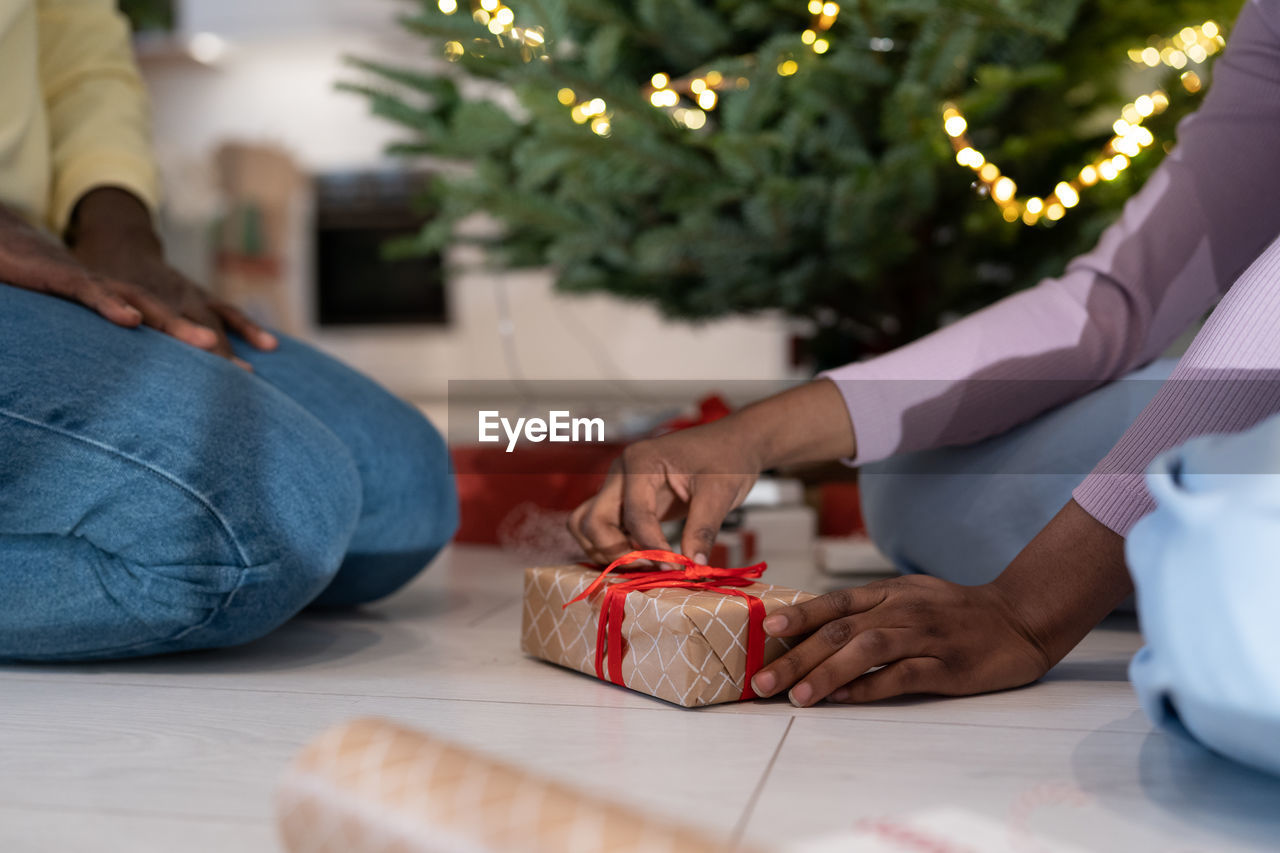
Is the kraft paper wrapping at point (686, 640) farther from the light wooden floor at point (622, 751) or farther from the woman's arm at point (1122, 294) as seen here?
the woman's arm at point (1122, 294)

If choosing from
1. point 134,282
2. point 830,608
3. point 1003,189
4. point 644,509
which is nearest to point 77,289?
point 134,282

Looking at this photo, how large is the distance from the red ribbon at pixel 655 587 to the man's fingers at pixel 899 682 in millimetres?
56

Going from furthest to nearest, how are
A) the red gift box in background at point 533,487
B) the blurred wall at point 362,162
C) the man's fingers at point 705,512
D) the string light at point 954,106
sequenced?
the blurred wall at point 362,162
the red gift box in background at point 533,487
the string light at point 954,106
the man's fingers at point 705,512

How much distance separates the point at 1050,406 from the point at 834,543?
369 mm

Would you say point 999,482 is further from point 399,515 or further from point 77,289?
point 77,289

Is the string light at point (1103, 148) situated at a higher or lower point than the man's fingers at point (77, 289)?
higher

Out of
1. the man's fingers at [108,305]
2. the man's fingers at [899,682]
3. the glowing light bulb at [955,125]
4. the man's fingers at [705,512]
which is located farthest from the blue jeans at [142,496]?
the glowing light bulb at [955,125]

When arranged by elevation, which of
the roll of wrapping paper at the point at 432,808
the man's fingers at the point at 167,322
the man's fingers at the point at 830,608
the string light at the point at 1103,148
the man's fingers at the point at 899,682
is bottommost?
the man's fingers at the point at 899,682

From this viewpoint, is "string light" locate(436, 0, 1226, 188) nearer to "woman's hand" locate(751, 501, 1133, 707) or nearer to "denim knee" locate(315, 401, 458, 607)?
"denim knee" locate(315, 401, 458, 607)

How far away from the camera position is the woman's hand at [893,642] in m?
0.63

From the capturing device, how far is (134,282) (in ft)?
3.04

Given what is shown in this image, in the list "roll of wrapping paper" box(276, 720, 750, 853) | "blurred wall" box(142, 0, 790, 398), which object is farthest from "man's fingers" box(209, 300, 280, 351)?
"blurred wall" box(142, 0, 790, 398)

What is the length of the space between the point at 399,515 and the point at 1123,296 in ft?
2.16

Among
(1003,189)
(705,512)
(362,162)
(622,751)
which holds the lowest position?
(622,751)
